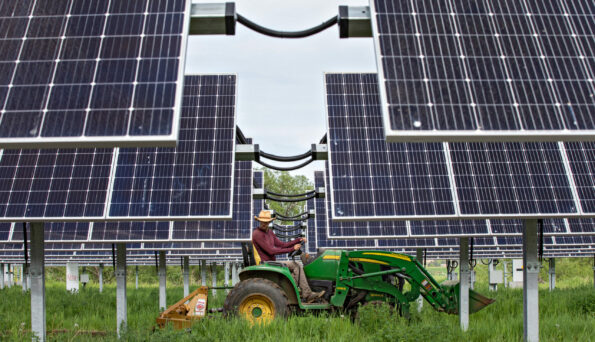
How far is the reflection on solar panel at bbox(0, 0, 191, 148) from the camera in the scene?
784 centimetres

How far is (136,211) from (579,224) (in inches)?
500

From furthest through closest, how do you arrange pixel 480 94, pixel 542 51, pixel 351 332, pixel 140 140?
pixel 351 332 → pixel 542 51 → pixel 480 94 → pixel 140 140

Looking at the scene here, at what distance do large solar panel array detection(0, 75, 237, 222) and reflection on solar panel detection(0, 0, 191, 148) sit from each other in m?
4.15

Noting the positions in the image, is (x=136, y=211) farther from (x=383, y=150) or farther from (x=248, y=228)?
(x=383, y=150)

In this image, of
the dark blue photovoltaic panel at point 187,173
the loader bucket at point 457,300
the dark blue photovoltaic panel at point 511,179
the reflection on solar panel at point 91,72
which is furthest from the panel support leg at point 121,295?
the dark blue photovoltaic panel at point 511,179

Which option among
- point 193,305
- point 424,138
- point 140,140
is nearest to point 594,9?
point 424,138

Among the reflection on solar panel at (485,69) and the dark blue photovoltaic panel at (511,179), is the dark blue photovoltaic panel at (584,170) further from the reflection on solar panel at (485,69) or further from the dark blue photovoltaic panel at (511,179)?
the reflection on solar panel at (485,69)

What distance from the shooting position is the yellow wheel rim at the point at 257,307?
41.5 ft

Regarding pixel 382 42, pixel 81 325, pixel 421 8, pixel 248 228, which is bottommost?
pixel 81 325

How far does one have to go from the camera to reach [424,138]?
A: 7637mm

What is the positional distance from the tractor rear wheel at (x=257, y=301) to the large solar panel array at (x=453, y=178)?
2861 millimetres

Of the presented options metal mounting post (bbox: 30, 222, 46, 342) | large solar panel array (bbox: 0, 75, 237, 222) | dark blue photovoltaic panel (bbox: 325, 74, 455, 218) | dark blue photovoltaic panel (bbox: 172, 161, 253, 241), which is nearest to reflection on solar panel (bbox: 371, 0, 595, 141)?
dark blue photovoltaic panel (bbox: 325, 74, 455, 218)

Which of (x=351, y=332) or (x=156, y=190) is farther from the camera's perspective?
(x=156, y=190)

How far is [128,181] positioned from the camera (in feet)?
48.1
